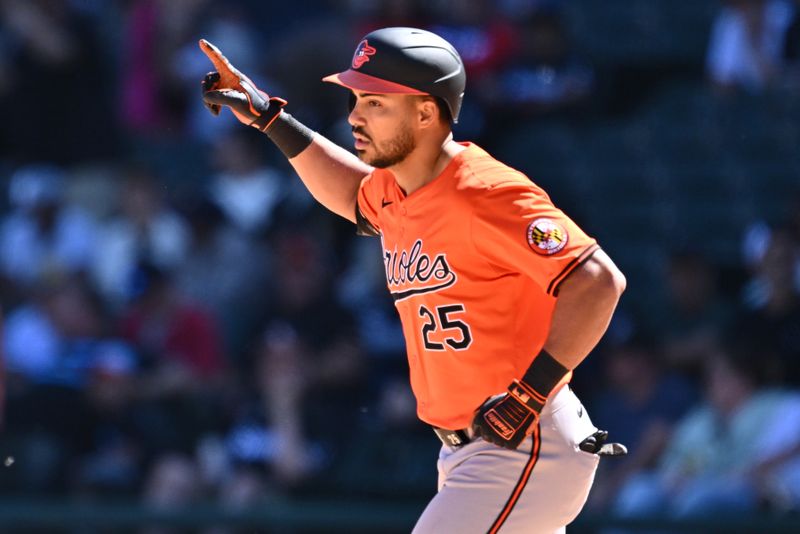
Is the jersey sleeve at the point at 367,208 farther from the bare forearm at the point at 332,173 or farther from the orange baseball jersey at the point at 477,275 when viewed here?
the orange baseball jersey at the point at 477,275

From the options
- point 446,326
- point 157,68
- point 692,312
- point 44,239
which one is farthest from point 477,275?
point 157,68

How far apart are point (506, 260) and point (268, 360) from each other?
13.5ft

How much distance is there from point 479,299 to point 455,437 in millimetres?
426

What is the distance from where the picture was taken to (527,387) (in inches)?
158

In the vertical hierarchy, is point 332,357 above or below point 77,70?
below

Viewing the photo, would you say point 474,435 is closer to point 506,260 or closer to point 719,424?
point 506,260

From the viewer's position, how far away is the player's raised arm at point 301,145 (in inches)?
194

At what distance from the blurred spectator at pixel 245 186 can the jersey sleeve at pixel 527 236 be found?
5.02 meters

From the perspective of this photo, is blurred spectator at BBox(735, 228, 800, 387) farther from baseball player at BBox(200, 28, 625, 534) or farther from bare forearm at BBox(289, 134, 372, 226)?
baseball player at BBox(200, 28, 625, 534)

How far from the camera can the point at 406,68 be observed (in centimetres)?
430

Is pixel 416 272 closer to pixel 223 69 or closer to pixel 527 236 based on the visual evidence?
pixel 527 236

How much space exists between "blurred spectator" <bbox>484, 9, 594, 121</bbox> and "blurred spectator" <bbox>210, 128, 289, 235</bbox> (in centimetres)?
146

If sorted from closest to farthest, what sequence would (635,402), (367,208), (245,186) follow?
(367,208) < (635,402) < (245,186)

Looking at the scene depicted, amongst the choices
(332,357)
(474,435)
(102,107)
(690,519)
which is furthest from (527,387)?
(102,107)
